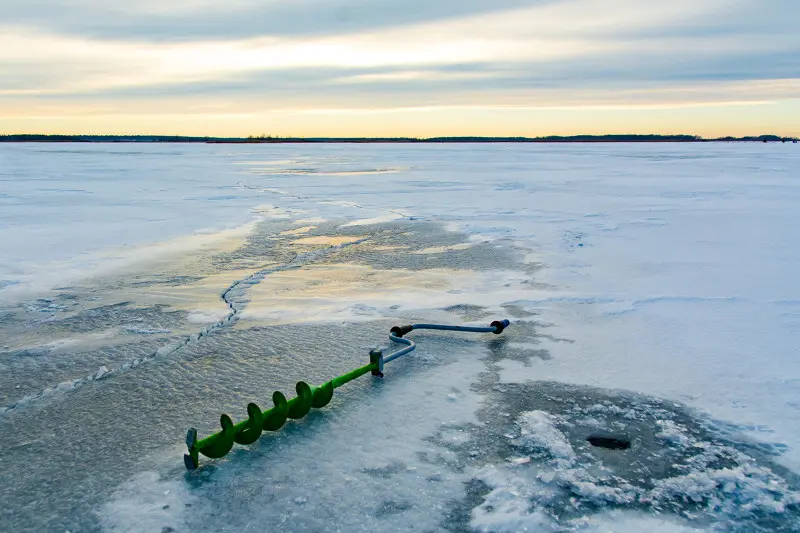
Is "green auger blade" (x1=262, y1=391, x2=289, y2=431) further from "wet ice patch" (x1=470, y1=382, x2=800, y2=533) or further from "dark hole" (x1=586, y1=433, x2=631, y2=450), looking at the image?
"dark hole" (x1=586, y1=433, x2=631, y2=450)

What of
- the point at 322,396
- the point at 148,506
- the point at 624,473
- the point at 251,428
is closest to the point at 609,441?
the point at 624,473

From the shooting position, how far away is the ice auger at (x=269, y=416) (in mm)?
3094

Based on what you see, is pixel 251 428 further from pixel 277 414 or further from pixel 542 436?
pixel 542 436

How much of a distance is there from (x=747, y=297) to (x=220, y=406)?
4954 millimetres

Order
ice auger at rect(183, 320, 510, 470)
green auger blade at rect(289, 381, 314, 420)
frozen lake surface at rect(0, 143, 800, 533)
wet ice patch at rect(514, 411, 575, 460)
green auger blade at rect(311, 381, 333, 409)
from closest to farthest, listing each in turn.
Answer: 1. frozen lake surface at rect(0, 143, 800, 533)
2. ice auger at rect(183, 320, 510, 470)
3. wet ice patch at rect(514, 411, 575, 460)
4. green auger blade at rect(289, 381, 314, 420)
5. green auger blade at rect(311, 381, 333, 409)

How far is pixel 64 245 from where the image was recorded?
8.95 meters

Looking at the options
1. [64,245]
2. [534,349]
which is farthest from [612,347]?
[64,245]

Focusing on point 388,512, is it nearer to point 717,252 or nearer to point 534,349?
point 534,349

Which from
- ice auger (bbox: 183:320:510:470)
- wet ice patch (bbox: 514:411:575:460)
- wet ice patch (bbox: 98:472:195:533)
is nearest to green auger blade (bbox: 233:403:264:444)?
ice auger (bbox: 183:320:510:470)

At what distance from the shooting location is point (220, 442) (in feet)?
10.3

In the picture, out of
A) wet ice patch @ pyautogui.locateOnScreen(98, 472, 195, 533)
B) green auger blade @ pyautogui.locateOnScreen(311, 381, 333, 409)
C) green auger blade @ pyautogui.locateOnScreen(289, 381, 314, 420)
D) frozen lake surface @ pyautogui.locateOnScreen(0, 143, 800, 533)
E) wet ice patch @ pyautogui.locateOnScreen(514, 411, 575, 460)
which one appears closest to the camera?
wet ice patch @ pyautogui.locateOnScreen(98, 472, 195, 533)

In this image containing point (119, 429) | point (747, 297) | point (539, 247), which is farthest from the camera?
point (539, 247)

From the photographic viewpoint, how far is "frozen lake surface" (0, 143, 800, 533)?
283 centimetres

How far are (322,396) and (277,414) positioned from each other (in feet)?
1.18
